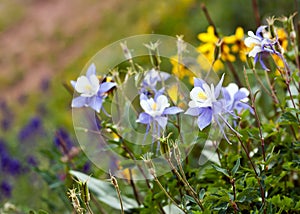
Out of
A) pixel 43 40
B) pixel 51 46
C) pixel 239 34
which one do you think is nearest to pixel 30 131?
pixel 239 34

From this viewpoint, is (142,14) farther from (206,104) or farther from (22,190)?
(206,104)

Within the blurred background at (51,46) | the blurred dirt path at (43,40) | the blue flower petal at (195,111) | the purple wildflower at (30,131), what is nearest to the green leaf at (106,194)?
the blurred background at (51,46)

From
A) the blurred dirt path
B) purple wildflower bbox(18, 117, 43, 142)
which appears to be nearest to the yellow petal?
purple wildflower bbox(18, 117, 43, 142)

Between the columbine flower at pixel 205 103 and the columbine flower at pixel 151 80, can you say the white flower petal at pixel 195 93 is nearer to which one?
the columbine flower at pixel 205 103

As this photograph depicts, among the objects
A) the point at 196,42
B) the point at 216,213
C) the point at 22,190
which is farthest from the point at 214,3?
the point at 216,213

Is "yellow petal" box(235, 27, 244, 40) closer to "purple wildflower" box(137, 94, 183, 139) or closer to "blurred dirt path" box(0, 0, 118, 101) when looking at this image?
"purple wildflower" box(137, 94, 183, 139)

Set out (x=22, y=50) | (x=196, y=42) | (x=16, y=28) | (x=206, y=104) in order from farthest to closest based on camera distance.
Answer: (x=16, y=28) → (x=22, y=50) → (x=196, y=42) → (x=206, y=104)

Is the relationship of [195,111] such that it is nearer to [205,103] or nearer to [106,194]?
[205,103]
